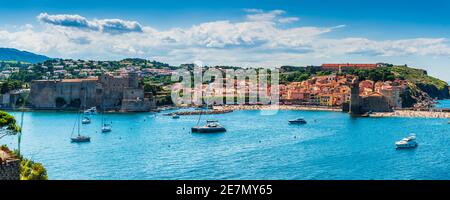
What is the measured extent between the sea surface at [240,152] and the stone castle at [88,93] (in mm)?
4939

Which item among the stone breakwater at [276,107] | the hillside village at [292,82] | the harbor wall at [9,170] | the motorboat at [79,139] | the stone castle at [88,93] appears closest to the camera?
the harbor wall at [9,170]

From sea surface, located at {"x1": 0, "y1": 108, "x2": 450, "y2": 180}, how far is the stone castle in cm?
494

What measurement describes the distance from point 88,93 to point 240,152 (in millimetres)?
11257

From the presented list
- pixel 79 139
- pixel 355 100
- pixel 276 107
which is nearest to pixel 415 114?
pixel 355 100

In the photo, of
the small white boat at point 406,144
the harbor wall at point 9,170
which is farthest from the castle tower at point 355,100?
the harbor wall at point 9,170

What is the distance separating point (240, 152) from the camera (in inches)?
314

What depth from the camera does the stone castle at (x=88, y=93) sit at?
59.6ft

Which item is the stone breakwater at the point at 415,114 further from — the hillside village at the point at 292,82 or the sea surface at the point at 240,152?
the sea surface at the point at 240,152

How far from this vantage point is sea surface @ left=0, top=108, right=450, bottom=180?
20.3 ft

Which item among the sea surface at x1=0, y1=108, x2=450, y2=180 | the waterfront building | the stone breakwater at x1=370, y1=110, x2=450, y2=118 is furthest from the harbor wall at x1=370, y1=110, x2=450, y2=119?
the waterfront building

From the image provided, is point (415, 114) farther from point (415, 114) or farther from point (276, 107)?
point (276, 107)
